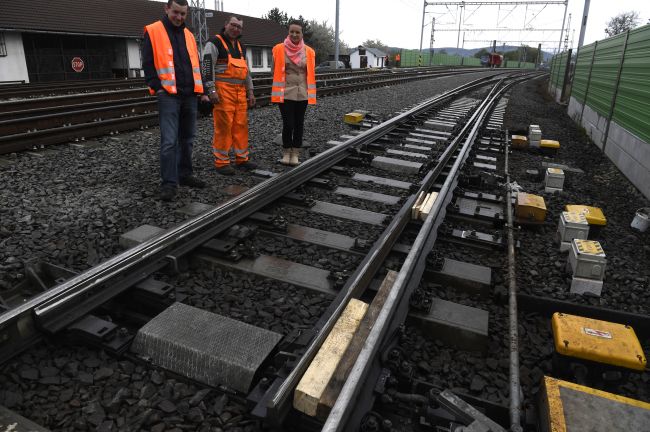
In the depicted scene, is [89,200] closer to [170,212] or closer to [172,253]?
[170,212]

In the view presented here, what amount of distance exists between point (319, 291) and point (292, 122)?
3529 millimetres

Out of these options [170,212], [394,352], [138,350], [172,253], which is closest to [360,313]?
[394,352]

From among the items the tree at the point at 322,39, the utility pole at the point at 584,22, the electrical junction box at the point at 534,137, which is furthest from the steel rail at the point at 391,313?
the tree at the point at 322,39

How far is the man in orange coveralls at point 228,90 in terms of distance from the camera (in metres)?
5.14

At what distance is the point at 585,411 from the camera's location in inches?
73.6

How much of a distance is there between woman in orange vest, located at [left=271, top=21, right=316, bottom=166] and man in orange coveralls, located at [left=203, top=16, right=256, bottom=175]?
1.46 feet

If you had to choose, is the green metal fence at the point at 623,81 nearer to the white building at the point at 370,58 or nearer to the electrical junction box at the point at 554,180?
the electrical junction box at the point at 554,180

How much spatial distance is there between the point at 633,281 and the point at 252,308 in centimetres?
291

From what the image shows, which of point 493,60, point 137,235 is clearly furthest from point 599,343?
point 493,60

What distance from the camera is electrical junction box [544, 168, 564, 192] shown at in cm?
553

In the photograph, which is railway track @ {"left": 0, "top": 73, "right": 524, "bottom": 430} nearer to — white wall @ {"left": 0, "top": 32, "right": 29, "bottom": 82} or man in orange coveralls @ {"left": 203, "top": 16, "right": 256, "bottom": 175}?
man in orange coveralls @ {"left": 203, "top": 16, "right": 256, "bottom": 175}

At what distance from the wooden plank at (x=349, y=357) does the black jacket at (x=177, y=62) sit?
317cm

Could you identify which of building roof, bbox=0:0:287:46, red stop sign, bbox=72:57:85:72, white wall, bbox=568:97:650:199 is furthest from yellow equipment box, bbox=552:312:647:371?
red stop sign, bbox=72:57:85:72

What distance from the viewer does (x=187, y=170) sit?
196 inches
